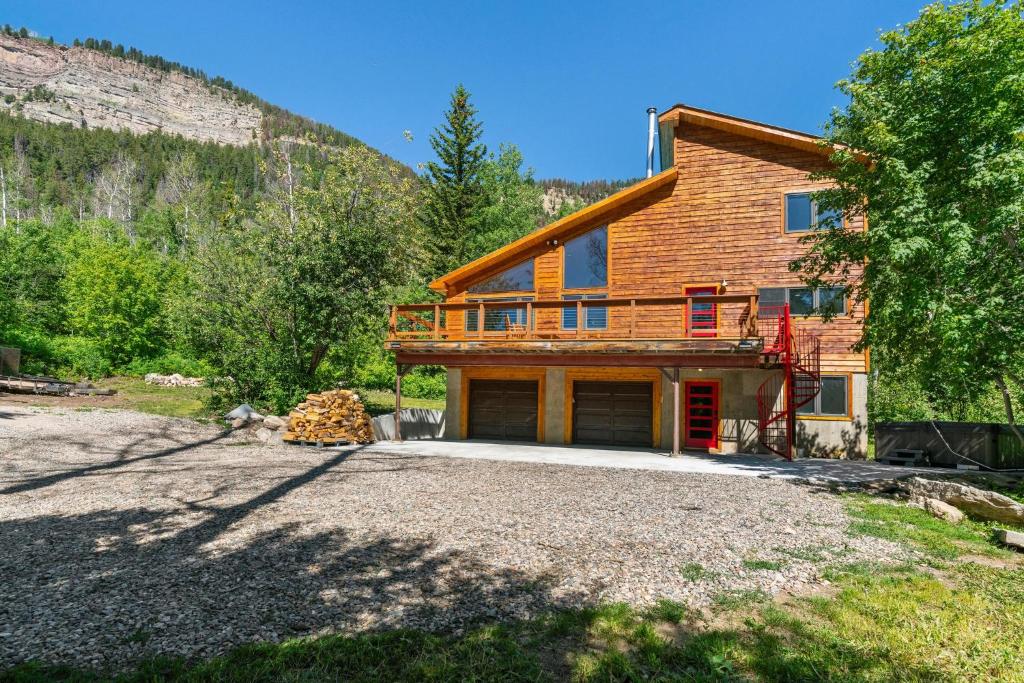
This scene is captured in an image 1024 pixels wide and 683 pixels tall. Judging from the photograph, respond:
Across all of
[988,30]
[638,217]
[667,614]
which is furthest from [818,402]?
[667,614]

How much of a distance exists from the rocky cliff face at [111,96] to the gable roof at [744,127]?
139m

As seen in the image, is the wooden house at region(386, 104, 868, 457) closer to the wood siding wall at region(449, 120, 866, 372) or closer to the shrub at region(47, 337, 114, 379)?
the wood siding wall at region(449, 120, 866, 372)

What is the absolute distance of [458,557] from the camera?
4.64 metres

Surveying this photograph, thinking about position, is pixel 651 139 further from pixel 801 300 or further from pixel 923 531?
pixel 923 531

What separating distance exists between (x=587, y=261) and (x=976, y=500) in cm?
1053

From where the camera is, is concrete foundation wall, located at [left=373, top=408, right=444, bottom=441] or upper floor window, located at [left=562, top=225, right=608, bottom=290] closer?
concrete foundation wall, located at [left=373, top=408, right=444, bottom=441]

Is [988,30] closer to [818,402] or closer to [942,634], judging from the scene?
[818,402]

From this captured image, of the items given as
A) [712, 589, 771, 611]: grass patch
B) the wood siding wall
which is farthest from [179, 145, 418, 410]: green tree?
[712, 589, 771, 611]: grass patch

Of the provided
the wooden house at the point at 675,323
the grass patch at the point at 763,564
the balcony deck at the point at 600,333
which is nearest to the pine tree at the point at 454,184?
the wooden house at the point at 675,323

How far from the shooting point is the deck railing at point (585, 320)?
1262 cm

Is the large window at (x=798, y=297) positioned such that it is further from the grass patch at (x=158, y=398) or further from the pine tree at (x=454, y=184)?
the pine tree at (x=454, y=184)

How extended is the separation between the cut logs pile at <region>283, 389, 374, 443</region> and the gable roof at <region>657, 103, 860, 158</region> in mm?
12368

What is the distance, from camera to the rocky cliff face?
383 ft

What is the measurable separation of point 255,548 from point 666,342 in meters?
9.48
